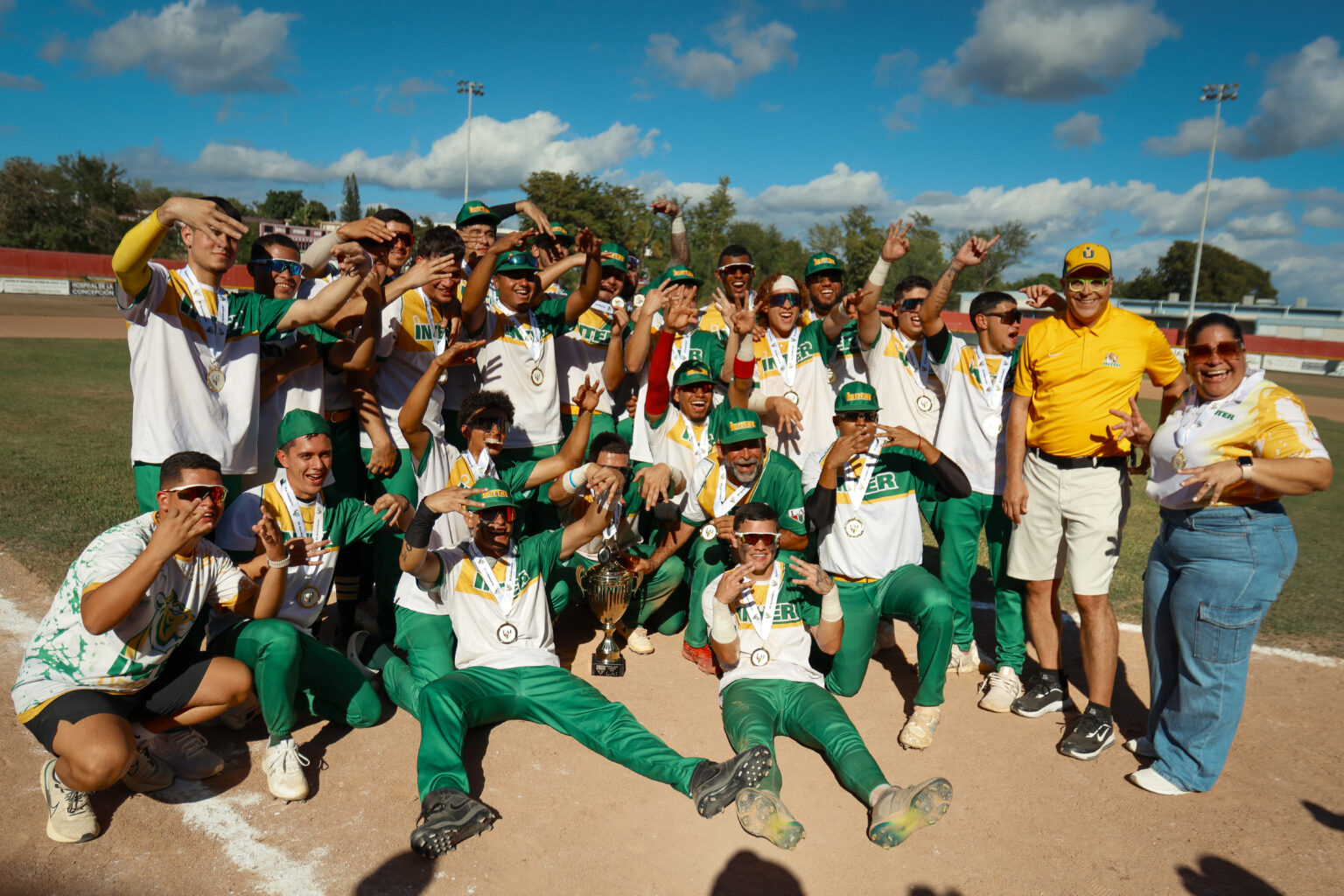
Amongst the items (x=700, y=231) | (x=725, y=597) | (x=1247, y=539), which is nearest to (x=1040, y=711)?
(x=1247, y=539)

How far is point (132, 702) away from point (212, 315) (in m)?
2.18

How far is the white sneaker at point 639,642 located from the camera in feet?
19.9

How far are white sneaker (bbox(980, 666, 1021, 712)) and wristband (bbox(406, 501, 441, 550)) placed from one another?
12.2 ft

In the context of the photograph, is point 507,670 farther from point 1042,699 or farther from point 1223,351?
point 1223,351

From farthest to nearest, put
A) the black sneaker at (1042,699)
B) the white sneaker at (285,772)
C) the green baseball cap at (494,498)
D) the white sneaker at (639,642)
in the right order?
the white sneaker at (639,642)
the black sneaker at (1042,699)
the green baseball cap at (494,498)
the white sneaker at (285,772)

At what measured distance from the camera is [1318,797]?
14.6 feet

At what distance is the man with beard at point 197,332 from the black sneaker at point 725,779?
332cm

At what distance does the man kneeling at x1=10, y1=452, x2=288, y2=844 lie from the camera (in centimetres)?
371

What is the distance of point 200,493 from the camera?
4043 millimetres

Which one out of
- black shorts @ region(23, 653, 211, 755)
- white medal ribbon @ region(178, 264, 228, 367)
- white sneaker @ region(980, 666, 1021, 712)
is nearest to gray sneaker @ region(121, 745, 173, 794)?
black shorts @ region(23, 653, 211, 755)

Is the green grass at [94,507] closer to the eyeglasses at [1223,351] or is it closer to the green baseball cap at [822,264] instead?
the green baseball cap at [822,264]

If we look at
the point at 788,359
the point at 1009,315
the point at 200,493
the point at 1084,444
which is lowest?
the point at 200,493

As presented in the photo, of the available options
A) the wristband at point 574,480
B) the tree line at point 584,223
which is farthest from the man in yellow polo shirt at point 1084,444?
the tree line at point 584,223

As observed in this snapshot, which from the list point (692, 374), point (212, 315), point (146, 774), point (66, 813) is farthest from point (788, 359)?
point (66, 813)
